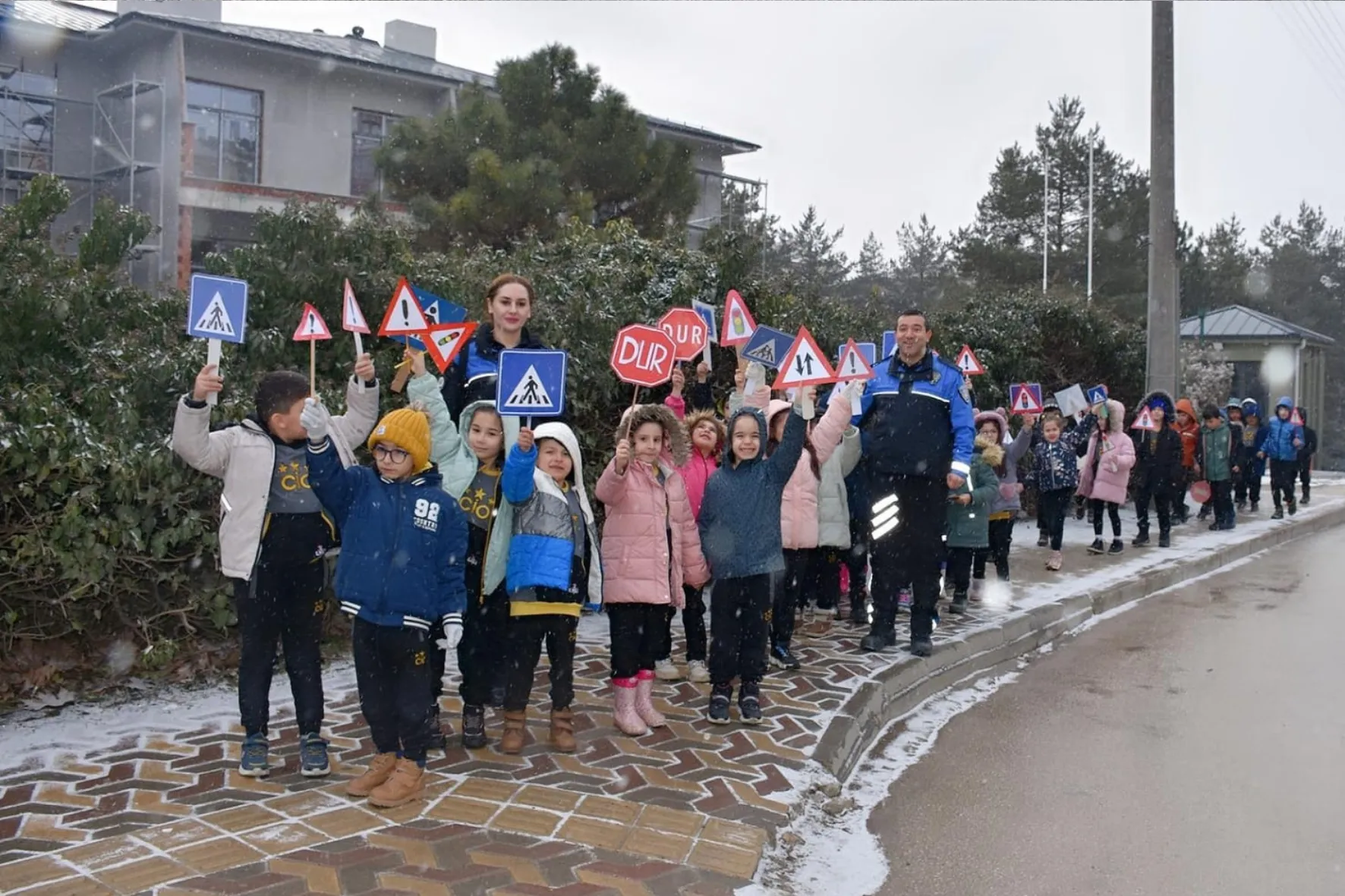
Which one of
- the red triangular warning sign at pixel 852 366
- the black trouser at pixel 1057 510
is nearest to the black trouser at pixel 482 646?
the red triangular warning sign at pixel 852 366

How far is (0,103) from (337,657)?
67.3 feet

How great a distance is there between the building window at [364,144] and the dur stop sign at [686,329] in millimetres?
18638

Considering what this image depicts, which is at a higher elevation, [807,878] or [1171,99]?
[1171,99]

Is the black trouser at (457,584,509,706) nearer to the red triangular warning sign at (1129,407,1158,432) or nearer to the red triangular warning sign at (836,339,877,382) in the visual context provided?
the red triangular warning sign at (836,339,877,382)

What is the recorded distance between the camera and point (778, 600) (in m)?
7.09

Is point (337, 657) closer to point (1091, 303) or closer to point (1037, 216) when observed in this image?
point (1091, 303)

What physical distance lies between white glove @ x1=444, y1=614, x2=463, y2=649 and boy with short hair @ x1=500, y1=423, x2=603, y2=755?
53cm

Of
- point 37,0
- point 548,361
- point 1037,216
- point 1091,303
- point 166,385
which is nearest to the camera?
point 548,361

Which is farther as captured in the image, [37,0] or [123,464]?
[37,0]

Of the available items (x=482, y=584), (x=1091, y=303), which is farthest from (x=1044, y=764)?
(x=1091, y=303)

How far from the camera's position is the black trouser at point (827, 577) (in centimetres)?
827

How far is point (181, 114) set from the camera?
22.6m

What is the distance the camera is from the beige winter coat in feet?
15.3

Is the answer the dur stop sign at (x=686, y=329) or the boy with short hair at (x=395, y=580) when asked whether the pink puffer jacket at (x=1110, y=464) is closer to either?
the dur stop sign at (x=686, y=329)
